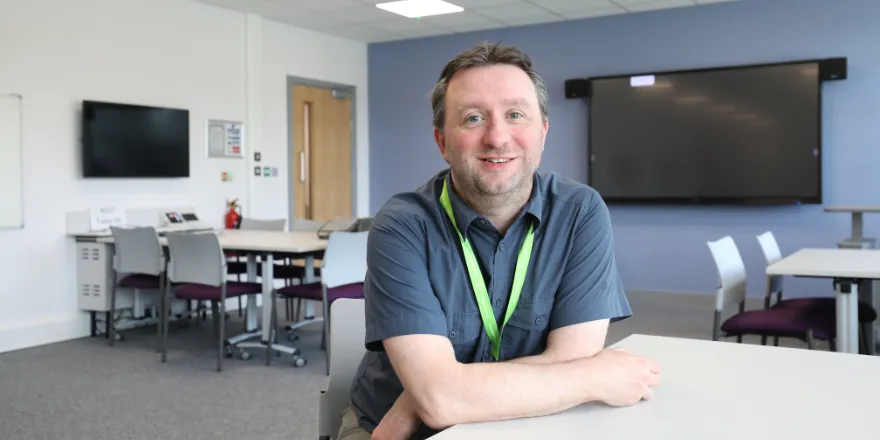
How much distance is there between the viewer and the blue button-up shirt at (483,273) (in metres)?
1.48

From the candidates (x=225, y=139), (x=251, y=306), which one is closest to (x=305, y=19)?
(x=225, y=139)

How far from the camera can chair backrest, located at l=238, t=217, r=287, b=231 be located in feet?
20.7

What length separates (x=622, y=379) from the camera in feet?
4.26

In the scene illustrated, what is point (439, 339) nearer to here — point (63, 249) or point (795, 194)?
point (63, 249)

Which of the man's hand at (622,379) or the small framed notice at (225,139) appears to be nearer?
the man's hand at (622,379)

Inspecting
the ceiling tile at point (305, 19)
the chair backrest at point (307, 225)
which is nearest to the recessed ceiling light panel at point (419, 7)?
the ceiling tile at point (305, 19)

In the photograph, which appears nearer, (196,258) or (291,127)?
(196,258)

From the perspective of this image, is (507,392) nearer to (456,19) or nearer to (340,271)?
(340,271)

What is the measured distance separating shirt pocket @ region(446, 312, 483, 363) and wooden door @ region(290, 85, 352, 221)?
252 inches

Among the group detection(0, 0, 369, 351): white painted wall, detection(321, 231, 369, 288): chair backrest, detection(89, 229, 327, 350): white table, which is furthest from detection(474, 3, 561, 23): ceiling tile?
detection(321, 231, 369, 288): chair backrest

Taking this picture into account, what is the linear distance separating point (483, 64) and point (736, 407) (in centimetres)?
80

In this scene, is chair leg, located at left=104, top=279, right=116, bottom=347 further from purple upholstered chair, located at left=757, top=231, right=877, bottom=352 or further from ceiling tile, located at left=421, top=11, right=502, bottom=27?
purple upholstered chair, located at left=757, top=231, right=877, bottom=352

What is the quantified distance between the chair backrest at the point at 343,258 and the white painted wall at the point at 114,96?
2.39 m

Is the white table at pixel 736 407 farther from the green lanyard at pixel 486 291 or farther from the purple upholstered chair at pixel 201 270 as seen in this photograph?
the purple upholstered chair at pixel 201 270
